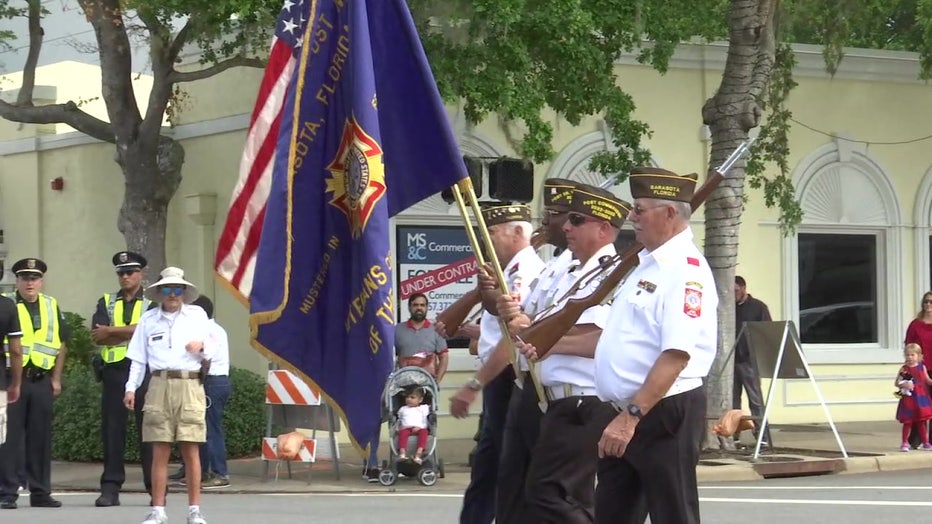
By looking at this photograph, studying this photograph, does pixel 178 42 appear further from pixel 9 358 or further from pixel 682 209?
pixel 682 209

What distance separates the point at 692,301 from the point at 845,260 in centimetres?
1822

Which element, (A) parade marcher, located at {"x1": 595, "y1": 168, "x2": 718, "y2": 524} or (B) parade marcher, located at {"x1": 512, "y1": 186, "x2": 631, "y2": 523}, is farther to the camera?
(B) parade marcher, located at {"x1": 512, "y1": 186, "x2": 631, "y2": 523}

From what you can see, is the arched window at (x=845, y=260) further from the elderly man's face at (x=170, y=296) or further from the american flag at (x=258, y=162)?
the american flag at (x=258, y=162)

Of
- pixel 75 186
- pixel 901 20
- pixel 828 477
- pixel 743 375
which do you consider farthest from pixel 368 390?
pixel 901 20

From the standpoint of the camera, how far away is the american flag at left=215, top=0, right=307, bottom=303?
761cm

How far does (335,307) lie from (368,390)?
413 mm

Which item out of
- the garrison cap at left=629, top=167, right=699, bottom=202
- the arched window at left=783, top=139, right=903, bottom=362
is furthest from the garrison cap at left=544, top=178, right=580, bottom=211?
the arched window at left=783, top=139, right=903, bottom=362

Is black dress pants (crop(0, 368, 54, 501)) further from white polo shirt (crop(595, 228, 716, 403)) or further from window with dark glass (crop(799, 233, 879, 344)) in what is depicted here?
window with dark glass (crop(799, 233, 879, 344))

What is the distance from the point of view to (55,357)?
14.5 metres

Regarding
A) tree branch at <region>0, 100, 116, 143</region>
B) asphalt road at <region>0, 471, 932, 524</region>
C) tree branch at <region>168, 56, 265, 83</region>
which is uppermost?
tree branch at <region>168, 56, 265, 83</region>

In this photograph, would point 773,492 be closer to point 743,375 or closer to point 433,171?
point 743,375

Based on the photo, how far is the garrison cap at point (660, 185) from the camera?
6.96m

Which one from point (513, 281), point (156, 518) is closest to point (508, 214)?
point (513, 281)

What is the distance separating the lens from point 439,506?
1361 centimetres
